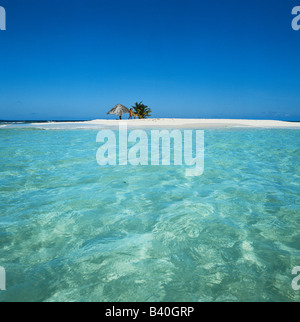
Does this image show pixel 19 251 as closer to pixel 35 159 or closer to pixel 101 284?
pixel 101 284

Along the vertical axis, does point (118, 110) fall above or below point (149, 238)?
above

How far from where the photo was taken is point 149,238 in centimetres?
234

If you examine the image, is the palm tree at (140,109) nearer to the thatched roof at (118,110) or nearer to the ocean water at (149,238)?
the thatched roof at (118,110)

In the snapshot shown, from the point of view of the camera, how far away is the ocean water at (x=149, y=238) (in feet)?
5.45

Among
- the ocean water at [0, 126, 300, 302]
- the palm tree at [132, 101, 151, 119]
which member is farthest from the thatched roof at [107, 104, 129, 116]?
the ocean water at [0, 126, 300, 302]

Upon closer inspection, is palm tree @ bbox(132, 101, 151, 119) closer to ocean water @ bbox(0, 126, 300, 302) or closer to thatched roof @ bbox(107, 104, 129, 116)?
thatched roof @ bbox(107, 104, 129, 116)

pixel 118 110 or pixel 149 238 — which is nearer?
pixel 149 238

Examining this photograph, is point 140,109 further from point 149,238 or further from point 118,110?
point 149,238

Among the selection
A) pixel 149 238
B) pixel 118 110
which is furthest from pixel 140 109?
pixel 149 238

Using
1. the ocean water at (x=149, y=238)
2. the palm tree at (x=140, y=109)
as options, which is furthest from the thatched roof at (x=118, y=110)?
the ocean water at (x=149, y=238)

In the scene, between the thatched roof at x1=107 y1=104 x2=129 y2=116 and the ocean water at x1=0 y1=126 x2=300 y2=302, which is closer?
the ocean water at x1=0 y1=126 x2=300 y2=302

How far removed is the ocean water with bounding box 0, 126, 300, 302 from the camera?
5.45ft
